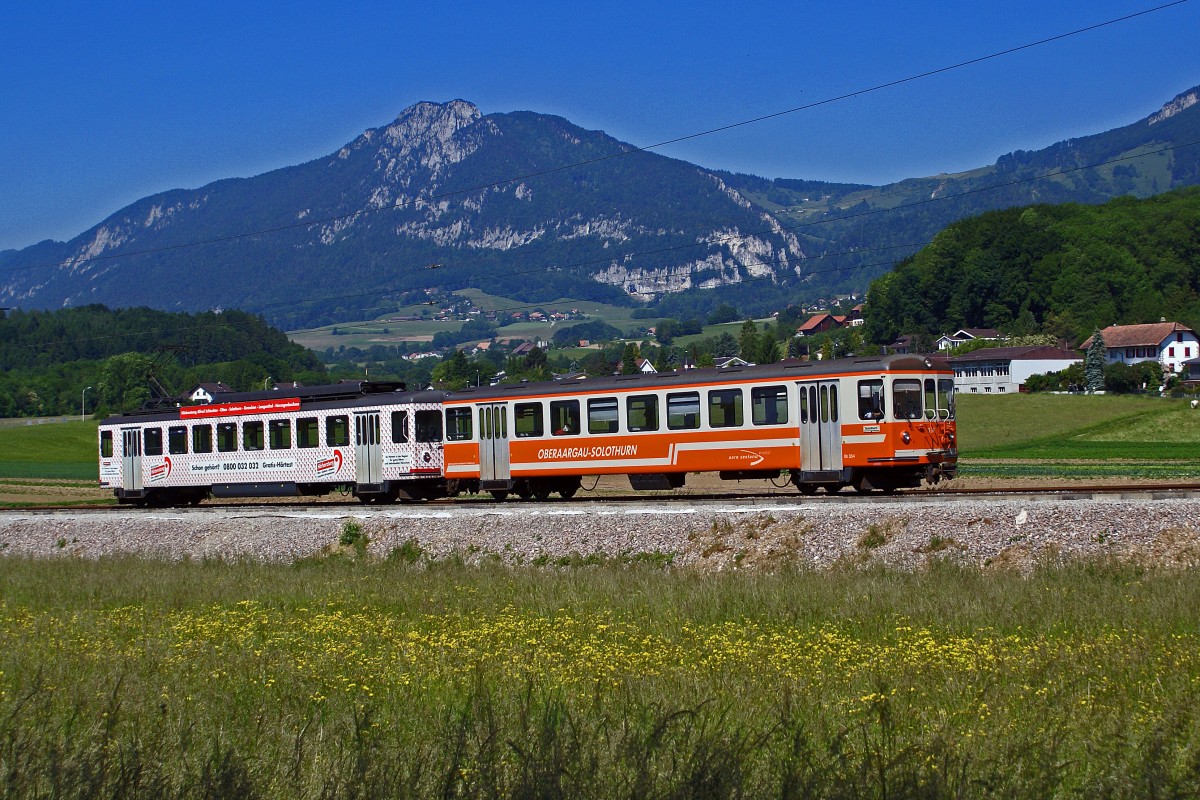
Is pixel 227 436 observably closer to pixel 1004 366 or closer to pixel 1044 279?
pixel 1004 366

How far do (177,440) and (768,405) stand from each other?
66.8ft

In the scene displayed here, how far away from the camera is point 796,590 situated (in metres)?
15.6

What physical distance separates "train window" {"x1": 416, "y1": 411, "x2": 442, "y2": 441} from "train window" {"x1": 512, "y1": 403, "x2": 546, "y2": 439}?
2.71 metres

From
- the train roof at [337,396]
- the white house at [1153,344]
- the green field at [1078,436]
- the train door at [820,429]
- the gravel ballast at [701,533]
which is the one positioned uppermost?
the white house at [1153,344]

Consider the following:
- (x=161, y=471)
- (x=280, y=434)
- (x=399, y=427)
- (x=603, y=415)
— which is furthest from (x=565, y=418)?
(x=161, y=471)

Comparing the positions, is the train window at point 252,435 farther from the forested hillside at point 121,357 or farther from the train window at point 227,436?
the forested hillside at point 121,357

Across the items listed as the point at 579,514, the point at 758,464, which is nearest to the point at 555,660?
the point at 579,514

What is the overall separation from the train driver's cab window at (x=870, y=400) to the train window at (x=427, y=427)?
38.8 ft

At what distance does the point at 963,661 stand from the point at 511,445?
2133cm

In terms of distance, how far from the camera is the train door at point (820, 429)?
86.5 feet

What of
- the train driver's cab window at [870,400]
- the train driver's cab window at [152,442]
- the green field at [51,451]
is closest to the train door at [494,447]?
the train driver's cab window at [870,400]

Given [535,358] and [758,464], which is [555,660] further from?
[535,358]

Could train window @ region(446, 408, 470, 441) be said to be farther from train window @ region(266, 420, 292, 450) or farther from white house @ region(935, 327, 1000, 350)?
white house @ region(935, 327, 1000, 350)

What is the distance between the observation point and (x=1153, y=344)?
14888 centimetres
